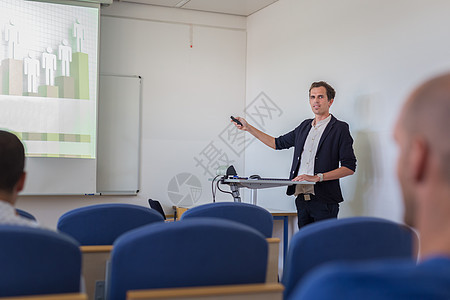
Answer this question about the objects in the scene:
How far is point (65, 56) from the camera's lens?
604 centimetres

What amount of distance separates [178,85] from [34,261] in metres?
5.59

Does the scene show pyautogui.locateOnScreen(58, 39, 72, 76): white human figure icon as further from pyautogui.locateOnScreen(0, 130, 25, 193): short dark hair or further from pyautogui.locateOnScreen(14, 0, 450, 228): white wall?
pyautogui.locateOnScreen(0, 130, 25, 193): short dark hair

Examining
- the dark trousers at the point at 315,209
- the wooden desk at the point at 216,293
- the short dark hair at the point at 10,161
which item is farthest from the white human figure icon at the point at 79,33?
the wooden desk at the point at 216,293

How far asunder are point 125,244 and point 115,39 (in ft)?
17.6

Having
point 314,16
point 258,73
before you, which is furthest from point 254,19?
point 314,16

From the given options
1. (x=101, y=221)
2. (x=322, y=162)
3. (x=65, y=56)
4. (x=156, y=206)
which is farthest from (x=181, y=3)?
(x=101, y=221)

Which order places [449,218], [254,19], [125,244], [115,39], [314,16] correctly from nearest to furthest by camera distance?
[449,218], [125,244], [314,16], [115,39], [254,19]

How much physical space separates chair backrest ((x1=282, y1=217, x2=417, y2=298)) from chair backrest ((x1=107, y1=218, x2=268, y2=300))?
0.30 m

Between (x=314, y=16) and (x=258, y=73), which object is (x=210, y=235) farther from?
(x=258, y=73)

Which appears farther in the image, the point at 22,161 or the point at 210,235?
the point at 22,161

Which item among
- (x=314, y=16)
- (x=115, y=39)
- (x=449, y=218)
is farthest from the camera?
(x=115, y=39)

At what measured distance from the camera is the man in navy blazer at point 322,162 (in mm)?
4641

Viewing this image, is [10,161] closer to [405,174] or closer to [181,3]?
[405,174]

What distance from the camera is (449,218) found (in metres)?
0.74
